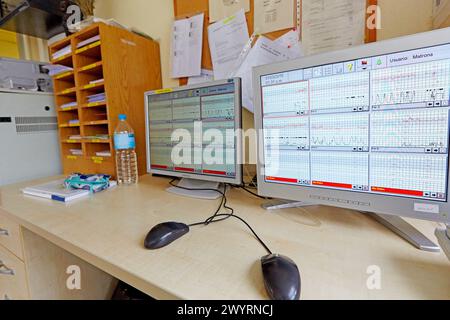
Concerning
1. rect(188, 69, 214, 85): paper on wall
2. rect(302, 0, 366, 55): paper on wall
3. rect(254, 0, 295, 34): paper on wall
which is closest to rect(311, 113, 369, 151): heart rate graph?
rect(302, 0, 366, 55): paper on wall

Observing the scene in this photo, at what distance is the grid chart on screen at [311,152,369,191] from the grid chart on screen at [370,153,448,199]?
0.02 m

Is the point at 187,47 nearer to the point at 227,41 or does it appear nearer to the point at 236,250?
the point at 227,41

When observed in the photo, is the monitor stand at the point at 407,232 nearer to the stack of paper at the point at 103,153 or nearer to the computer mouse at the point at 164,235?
the computer mouse at the point at 164,235

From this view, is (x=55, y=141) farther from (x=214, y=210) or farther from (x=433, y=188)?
(x=433, y=188)

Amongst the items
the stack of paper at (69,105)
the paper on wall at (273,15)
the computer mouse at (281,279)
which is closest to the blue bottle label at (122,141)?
the stack of paper at (69,105)

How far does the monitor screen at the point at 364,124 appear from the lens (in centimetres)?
49

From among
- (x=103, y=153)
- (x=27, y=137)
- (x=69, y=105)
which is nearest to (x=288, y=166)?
(x=103, y=153)

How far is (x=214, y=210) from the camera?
74cm

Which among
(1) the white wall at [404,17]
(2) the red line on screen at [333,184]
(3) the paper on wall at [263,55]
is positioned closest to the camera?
(2) the red line on screen at [333,184]

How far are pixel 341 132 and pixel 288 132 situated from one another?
0.14 metres

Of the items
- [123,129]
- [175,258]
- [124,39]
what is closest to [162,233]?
[175,258]

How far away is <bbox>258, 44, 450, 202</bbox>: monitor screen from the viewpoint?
0.49 metres

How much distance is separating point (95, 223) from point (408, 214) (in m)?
0.77

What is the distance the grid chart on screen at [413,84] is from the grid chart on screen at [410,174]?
12 cm
